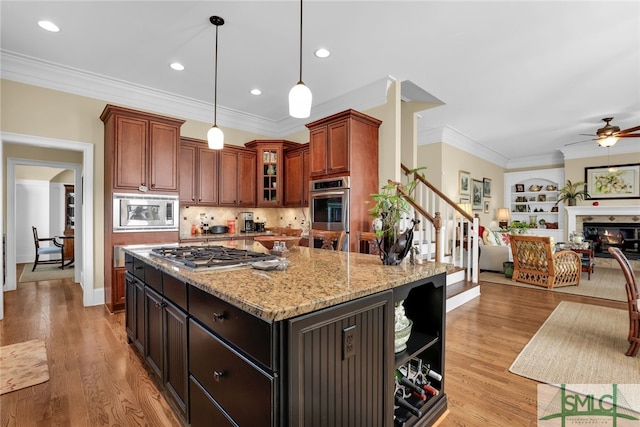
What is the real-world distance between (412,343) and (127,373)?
215 cm

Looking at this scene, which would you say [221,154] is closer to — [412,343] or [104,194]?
[104,194]

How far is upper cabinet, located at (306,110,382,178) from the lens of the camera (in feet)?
13.2

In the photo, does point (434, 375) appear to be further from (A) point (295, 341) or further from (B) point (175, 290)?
(B) point (175, 290)

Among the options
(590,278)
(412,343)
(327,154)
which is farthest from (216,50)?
(590,278)

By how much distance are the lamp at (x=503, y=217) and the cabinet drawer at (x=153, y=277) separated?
30.9 ft

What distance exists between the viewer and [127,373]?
2.34 metres

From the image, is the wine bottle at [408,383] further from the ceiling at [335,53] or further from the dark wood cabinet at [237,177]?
the dark wood cabinet at [237,177]

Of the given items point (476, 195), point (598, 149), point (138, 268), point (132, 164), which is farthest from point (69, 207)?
point (598, 149)

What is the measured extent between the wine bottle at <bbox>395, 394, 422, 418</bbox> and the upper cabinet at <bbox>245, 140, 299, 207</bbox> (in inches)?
166

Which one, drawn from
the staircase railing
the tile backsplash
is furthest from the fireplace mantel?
the tile backsplash

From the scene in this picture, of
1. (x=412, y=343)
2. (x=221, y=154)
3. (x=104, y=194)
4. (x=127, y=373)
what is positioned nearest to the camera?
(x=412, y=343)

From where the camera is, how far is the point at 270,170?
5.54 m

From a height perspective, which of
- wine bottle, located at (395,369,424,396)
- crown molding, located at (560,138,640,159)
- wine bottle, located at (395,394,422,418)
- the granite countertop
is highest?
crown molding, located at (560,138,640,159)

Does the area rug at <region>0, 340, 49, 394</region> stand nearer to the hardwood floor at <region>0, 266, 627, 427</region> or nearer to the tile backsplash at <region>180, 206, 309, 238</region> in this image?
the hardwood floor at <region>0, 266, 627, 427</region>
